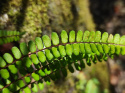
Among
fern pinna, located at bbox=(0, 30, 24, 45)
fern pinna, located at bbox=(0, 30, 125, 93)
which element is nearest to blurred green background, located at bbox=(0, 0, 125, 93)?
fern pinna, located at bbox=(0, 30, 24, 45)

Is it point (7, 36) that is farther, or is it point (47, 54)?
point (7, 36)

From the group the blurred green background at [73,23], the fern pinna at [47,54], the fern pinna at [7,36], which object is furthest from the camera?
the blurred green background at [73,23]

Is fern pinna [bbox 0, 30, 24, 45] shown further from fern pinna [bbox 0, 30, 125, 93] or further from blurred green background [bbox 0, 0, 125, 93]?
fern pinna [bbox 0, 30, 125, 93]

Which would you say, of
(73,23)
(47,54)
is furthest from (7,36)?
(73,23)

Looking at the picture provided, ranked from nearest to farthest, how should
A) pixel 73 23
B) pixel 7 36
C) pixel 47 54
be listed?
pixel 47 54 → pixel 7 36 → pixel 73 23

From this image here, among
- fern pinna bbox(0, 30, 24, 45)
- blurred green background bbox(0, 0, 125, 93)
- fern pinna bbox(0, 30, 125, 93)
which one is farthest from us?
blurred green background bbox(0, 0, 125, 93)

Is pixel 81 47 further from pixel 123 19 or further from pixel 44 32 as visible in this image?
pixel 123 19

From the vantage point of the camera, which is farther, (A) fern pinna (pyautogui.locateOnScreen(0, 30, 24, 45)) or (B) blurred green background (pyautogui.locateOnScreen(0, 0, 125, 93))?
(B) blurred green background (pyautogui.locateOnScreen(0, 0, 125, 93))

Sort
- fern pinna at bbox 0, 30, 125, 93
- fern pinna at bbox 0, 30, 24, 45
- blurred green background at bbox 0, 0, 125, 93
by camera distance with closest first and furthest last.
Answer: fern pinna at bbox 0, 30, 125, 93, fern pinna at bbox 0, 30, 24, 45, blurred green background at bbox 0, 0, 125, 93

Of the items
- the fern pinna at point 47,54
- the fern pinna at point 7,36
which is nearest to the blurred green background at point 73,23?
the fern pinna at point 7,36

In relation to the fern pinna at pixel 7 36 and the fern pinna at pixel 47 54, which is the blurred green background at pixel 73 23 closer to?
the fern pinna at pixel 7 36

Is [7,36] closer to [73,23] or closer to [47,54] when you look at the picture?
[47,54]

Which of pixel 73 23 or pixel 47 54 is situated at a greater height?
pixel 73 23

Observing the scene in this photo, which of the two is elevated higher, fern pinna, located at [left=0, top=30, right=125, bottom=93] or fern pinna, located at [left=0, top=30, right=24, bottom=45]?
fern pinna, located at [left=0, top=30, right=24, bottom=45]
